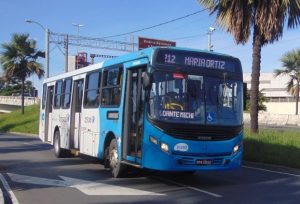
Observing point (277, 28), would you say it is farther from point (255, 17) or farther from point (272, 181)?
point (272, 181)

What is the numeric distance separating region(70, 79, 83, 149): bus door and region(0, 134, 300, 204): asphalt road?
968 mm

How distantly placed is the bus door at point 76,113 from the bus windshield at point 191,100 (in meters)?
5.56

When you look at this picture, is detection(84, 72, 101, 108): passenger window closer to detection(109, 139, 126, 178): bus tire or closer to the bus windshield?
detection(109, 139, 126, 178): bus tire

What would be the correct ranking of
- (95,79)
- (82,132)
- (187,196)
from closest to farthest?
1. (187,196)
2. (95,79)
3. (82,132)

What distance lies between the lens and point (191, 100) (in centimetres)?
1135

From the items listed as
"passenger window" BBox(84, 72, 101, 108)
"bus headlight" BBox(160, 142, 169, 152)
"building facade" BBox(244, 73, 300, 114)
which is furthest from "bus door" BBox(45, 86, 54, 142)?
"building facade" BBox(244, 73, 300, 114)

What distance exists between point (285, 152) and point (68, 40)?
122 feet

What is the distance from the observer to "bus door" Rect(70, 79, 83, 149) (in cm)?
1638

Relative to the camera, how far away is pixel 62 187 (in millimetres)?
11688

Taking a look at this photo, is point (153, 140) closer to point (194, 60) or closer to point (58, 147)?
point (194, 60)

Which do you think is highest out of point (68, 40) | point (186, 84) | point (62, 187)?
point (68, 40)

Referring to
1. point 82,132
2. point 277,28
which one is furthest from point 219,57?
point 277,28

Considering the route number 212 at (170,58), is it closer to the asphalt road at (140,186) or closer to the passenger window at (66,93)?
the asphalt road at (140,186)

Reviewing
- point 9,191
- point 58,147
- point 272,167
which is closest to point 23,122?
point 58,147
